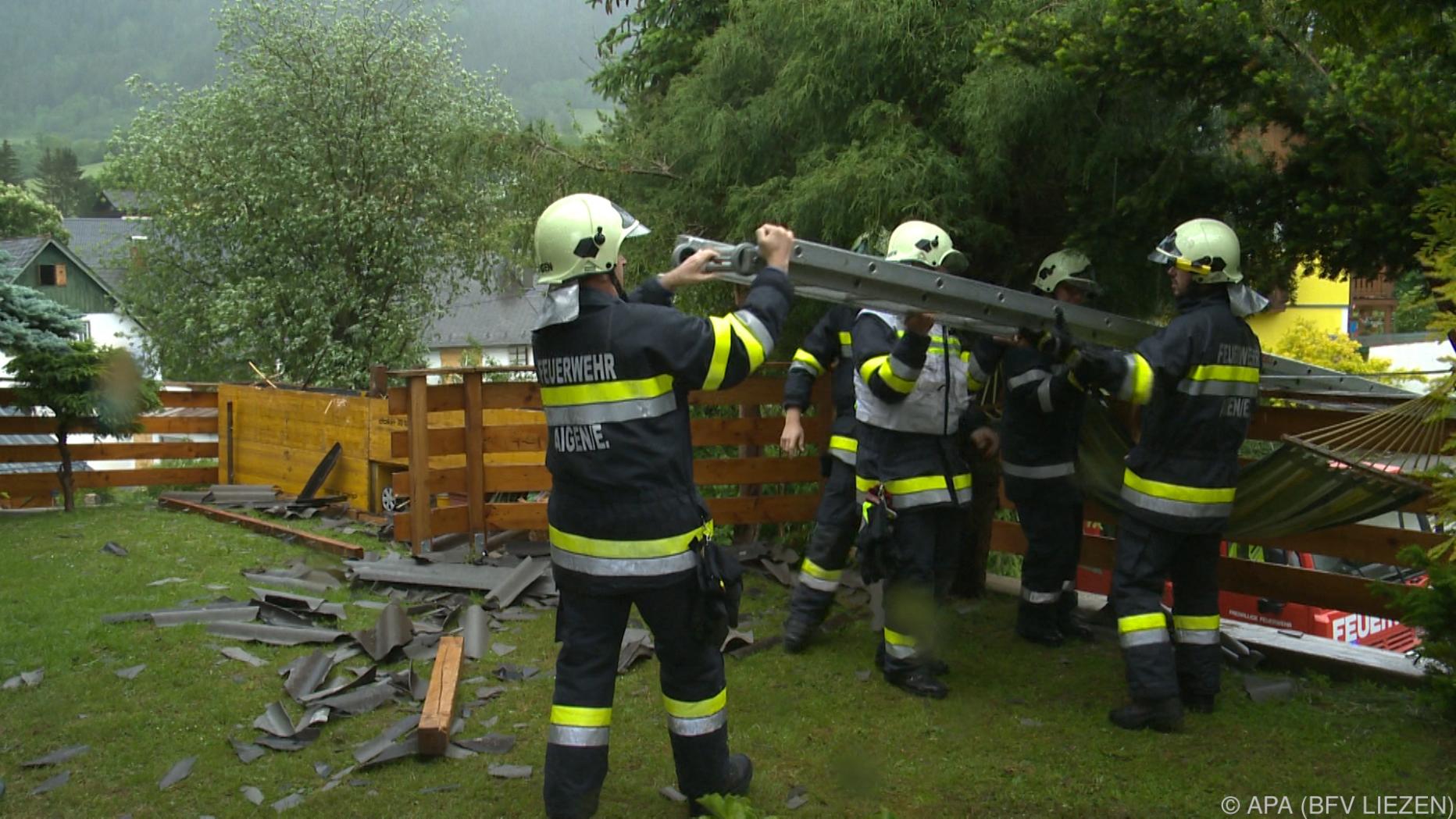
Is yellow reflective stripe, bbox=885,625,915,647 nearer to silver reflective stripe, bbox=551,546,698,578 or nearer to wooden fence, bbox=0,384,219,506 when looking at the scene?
silver reflective stripe, bbox=551,546,698,578

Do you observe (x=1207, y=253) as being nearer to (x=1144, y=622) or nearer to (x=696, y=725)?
(x=1144, y=622)

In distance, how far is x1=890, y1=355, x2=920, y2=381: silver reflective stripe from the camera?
17.1ft

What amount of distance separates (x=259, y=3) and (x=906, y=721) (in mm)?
25268

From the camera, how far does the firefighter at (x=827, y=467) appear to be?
6.52m

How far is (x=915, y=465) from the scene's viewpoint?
18.8 feet

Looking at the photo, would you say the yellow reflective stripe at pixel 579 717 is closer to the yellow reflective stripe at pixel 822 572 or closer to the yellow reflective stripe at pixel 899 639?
the yellow reflective stripe at pixel 899 639

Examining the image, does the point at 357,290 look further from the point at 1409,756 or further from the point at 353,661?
the point at 1409,756

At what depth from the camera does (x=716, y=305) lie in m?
8.27

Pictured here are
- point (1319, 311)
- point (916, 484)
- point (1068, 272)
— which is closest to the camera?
point (916, 484)

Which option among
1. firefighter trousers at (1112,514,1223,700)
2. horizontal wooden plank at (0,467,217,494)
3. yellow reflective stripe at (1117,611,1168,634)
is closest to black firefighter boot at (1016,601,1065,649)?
firefighter trousers at (1112,514,1223,700)

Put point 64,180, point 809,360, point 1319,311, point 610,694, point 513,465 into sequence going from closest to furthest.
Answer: point 610,694
point 809,360
point 513,465
point 1319,311
point 64,180

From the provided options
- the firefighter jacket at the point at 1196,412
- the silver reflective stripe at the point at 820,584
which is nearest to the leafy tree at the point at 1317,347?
the silver reflective stripe at the point at 820,584

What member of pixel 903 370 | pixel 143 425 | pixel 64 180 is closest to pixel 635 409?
pixel 903 370

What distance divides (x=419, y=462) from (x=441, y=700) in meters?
3.53
